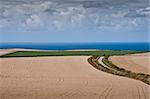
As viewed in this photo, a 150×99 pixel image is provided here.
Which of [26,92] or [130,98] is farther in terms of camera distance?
[26,92]

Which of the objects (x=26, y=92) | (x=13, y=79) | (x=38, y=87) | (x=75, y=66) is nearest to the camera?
(x=26, y=92)

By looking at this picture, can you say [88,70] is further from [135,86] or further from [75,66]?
[135,86]

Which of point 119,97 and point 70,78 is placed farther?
point 70,78

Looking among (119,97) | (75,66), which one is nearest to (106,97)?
(119,97)

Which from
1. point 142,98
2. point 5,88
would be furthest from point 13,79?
point 142,98

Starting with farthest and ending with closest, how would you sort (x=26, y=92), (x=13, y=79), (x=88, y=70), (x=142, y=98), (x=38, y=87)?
(x=88, y=70) < (x=13, y=79) < (x=38, y=87) < (x=26, y=92) < (x=142, y=98)

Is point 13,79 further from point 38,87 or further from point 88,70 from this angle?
point 88,70
